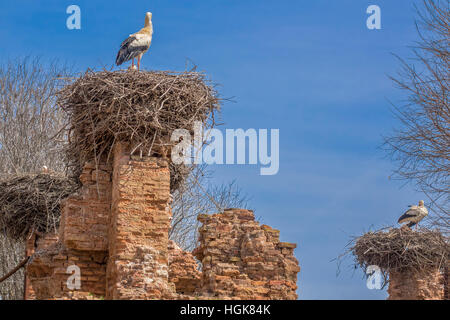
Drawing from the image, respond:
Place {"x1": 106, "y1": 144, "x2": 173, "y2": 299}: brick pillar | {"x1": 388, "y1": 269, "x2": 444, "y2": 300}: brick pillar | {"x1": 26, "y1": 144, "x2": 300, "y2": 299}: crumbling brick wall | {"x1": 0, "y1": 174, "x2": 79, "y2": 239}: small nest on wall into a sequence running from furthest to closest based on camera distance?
{"x1": 388, "y1": 269, "x2": 444, "y2": 300}: brick pillar
{"x1": 0, "y1": 174, "x2": 79, "y2": 239}: small nest on wall
{"x1": 26, "y1": 144, "x2": 300, "y2": 299}: crumbling brick wall
{"x1": 106, "y1": 144, "x2": 173, "y2": 299}: brick pillar

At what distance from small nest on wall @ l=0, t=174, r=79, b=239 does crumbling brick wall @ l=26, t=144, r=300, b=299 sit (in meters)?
4.07

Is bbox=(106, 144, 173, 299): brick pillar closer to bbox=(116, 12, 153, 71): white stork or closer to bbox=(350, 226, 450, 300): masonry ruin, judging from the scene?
bbox=(116, 12, 153, 71): white stork

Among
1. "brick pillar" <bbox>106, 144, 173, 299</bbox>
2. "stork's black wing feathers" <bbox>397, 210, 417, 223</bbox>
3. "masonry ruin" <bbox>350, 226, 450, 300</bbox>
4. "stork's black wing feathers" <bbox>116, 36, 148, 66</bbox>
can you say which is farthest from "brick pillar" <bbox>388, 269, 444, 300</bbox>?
"stork's black wing feathers" <bbox>116, 36, 148, 66</bbox>

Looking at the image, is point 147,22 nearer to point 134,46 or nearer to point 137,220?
point 134,46

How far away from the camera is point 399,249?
17.3m

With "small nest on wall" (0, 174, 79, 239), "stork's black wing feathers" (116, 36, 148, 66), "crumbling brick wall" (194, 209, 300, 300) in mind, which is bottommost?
"crumbling brick wall" (194, 209, 300, 300)

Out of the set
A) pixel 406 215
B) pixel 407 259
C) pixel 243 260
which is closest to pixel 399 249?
pixel 407 259

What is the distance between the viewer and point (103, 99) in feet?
39.8

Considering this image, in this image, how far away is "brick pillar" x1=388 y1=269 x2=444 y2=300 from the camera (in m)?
17.2

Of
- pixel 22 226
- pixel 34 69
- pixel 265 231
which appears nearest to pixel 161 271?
pixel 265 231
